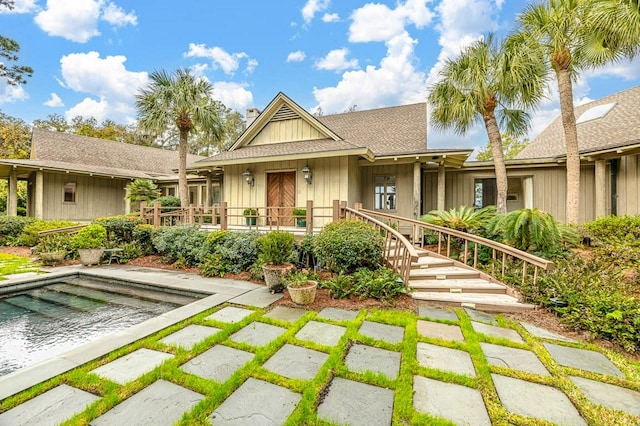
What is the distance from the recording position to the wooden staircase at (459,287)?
4.71 m

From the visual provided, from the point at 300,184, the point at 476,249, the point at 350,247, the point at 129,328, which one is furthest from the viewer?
the point at 300,184

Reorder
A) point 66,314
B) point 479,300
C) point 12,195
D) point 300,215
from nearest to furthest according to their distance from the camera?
1. point 66,314
2. point 479,300
3. point 300,215
4. point 12,195

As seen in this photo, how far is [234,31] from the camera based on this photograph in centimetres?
1566

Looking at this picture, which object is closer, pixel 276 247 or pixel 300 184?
pixel 276 247

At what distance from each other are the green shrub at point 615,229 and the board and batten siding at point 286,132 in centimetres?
838

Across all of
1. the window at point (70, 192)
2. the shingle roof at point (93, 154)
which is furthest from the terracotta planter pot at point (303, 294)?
the window at point (70, 192)

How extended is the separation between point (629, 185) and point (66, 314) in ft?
46.3

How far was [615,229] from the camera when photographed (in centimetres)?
693

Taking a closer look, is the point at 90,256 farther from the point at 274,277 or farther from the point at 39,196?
the point at 39,196

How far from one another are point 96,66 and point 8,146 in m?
9.96

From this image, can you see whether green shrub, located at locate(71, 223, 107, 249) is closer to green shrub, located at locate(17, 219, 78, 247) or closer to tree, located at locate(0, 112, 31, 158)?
green shrub, located at locate(17, 219, 78, 247)

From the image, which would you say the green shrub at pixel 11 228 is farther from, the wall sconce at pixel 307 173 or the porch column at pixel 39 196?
the wall sconce at pixel 307 173

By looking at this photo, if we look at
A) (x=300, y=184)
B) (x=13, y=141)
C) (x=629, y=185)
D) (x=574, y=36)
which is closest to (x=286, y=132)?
(x=300, y=184)

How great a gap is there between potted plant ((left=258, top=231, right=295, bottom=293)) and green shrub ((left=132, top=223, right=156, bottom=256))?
17.8 ft
